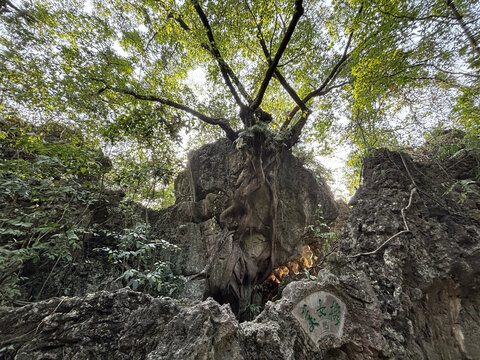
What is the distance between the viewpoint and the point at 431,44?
2.69 m

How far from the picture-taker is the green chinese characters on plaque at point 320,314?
1.93m

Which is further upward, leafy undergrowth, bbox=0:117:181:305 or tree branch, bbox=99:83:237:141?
tree branch, bbox=99:83:237:141

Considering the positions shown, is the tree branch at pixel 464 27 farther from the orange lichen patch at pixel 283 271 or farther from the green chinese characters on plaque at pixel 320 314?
the orange lichen patch at pixel 283 271

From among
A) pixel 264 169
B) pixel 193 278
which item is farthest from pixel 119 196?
pixel 264 169

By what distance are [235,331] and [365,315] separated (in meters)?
1.45

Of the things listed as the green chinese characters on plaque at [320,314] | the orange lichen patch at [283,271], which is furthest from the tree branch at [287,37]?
the orange lichen patch at [283,271]

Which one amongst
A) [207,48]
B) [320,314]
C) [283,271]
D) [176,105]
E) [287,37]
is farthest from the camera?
[283,271]

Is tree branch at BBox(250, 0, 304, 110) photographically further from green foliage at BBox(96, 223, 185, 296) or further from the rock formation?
green foliage at BBox(96, 223, 185, 296)

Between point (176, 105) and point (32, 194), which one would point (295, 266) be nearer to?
point (176, 105)

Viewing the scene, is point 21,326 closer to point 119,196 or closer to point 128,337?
point 128,337

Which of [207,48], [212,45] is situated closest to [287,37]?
[212,45]

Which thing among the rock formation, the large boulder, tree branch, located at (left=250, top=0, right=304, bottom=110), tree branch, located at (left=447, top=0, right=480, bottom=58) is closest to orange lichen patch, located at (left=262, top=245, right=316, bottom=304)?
the large boulder

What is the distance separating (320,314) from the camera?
78.8 inches

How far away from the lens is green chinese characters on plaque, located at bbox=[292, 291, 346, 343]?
6.34ft
